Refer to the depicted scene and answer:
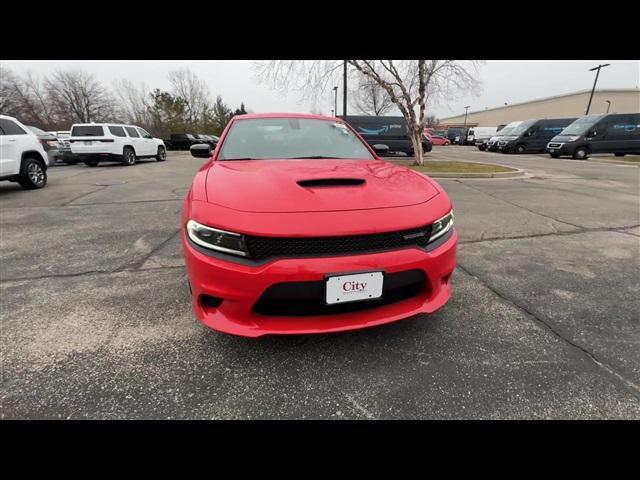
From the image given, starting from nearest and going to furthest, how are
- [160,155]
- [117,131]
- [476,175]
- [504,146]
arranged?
1. [476,175]
2. [117,131]
3. [160,155]
4. [504,146]

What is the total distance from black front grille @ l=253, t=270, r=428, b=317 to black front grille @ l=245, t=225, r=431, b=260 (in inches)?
6.3

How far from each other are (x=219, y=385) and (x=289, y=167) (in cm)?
150

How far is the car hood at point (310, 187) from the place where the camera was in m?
1.82

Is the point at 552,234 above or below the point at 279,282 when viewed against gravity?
below

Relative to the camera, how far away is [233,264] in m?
1.68

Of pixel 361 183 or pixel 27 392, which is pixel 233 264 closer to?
pixel 361 183

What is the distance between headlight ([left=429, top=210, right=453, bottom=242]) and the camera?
1.98m

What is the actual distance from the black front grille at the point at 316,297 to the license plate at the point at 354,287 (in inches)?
1.2

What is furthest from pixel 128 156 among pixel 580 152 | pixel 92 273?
pixel 580 152

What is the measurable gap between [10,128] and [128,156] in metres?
7.65

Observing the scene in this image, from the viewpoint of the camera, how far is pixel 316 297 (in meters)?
1.69

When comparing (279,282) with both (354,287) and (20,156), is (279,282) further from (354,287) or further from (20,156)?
(20,156)

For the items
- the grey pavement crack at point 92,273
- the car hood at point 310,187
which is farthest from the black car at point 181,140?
the car hood at point 310,187
